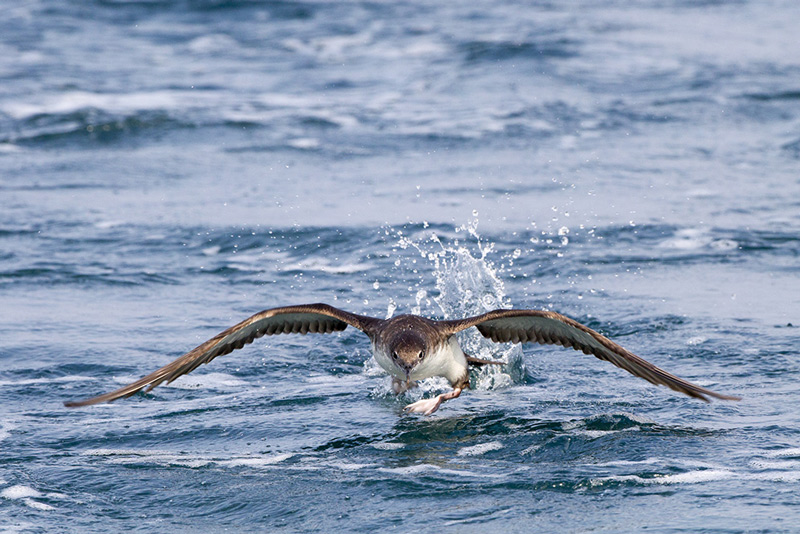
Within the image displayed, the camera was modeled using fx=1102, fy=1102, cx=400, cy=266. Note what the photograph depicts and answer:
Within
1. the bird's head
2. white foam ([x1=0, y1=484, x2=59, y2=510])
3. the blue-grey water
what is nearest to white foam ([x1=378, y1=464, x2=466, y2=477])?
the blue-grey water

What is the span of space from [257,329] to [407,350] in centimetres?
129

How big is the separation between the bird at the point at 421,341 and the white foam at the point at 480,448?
0.57 m

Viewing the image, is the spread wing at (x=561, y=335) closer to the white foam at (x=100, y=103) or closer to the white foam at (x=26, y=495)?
the white foam at (x=26, y=495)

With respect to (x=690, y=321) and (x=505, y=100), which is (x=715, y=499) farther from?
(x=505, y=100)

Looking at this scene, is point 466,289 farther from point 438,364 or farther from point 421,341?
point 421,341

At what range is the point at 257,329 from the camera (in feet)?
24.9

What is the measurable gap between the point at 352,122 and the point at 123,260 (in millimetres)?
6545

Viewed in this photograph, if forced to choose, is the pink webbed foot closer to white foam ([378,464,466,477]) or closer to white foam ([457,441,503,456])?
white foam ([457,441,503,456])

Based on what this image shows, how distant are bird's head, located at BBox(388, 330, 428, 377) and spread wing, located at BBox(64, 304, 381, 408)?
1.78 ft

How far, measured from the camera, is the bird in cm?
687

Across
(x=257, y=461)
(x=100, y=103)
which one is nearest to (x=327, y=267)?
(x=257, y=461)

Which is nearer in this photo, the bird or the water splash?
the bird

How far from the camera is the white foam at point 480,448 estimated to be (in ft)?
22.0

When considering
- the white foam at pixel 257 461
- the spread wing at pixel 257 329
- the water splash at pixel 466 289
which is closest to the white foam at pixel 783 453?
the water splash at pixel 466 289
